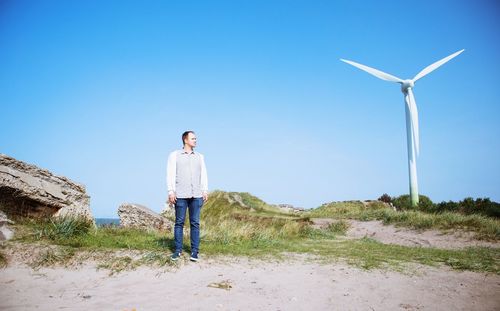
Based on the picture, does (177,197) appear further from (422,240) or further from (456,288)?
(422,240)

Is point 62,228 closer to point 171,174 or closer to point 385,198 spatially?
point 171,174

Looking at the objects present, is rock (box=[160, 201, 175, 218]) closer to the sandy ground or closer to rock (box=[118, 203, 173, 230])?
rock (box=[118, 203, 173, 230])

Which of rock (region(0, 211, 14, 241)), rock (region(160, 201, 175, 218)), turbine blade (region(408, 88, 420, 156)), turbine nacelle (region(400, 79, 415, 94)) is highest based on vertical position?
turbine nacelle (region(400, 79, 415, 94))

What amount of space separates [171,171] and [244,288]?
2.50 m

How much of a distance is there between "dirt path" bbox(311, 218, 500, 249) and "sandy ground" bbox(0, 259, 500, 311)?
6997 mm

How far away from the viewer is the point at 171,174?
6.28 metres

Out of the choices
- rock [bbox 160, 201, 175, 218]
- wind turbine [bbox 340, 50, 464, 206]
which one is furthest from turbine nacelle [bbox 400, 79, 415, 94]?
rock [bbox 160, 201, 175, 218]

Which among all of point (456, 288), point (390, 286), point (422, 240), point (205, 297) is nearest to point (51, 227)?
point (205, 297)

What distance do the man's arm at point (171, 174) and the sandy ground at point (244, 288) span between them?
3.94 ft

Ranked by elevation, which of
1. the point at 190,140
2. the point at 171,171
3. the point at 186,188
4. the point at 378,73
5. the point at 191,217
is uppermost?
→ the point at 378,73

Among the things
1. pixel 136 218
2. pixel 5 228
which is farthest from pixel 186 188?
pixel 136 218

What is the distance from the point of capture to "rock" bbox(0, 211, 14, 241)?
7.20m

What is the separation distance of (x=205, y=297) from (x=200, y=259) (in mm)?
1906

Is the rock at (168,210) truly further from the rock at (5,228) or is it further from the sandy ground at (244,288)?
the sandy ground at (244,288)
